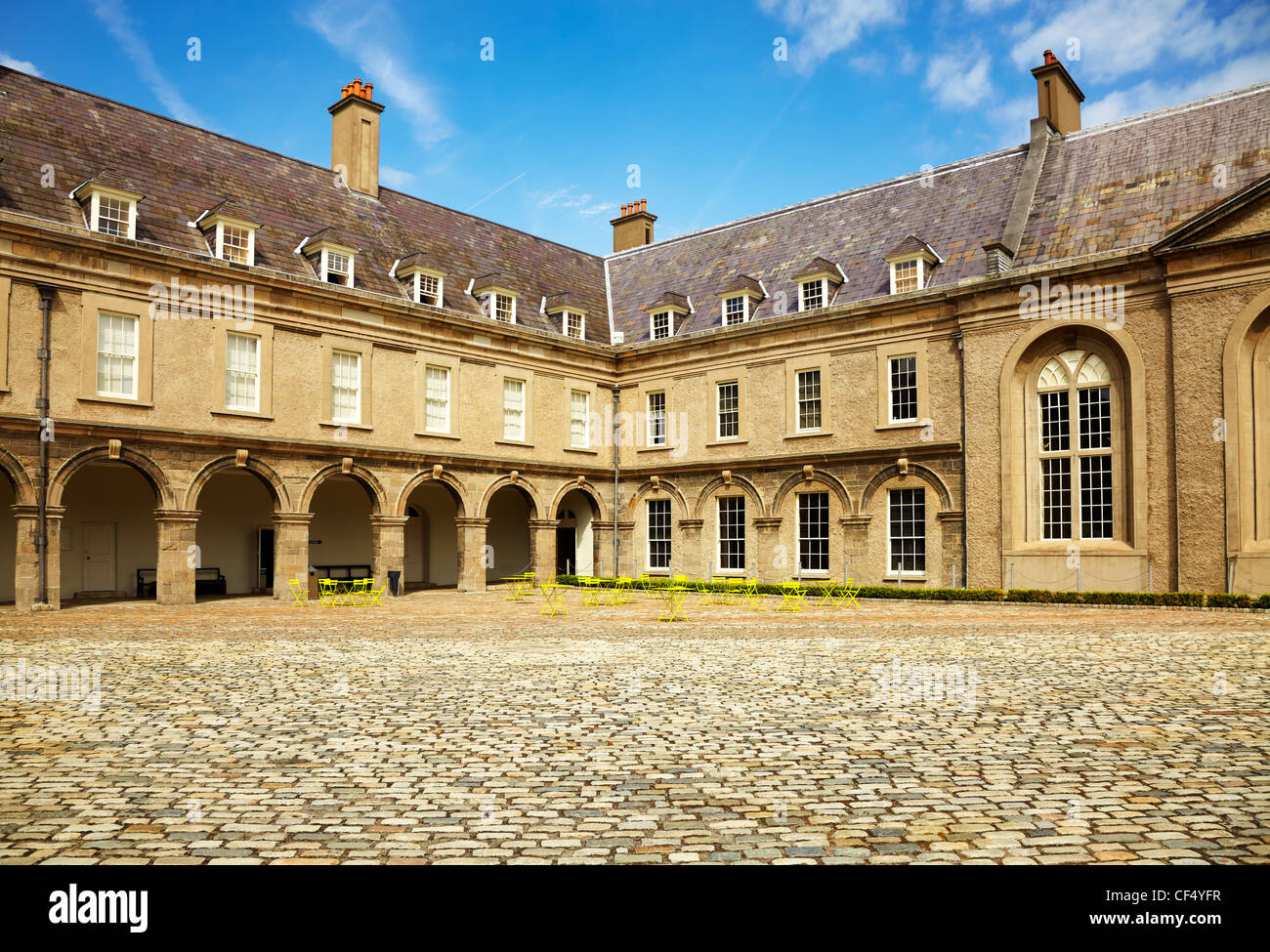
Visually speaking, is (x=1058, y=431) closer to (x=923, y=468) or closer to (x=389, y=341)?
(x=923, y=468)

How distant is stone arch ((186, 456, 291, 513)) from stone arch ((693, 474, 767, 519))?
13.5 m

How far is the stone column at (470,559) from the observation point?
3053 cm

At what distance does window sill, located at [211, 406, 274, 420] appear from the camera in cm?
2488

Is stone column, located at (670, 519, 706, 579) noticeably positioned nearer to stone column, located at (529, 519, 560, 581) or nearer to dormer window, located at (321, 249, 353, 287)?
stone column, located at (529, 519, 560, 581)

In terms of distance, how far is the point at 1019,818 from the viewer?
5.62 meters

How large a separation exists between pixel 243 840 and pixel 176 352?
71.7ft

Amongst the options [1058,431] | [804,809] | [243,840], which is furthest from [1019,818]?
[1058,431]

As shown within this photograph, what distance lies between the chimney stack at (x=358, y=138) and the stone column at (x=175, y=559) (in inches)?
530

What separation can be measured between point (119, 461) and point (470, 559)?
1080cm

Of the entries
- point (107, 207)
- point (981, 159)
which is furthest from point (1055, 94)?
point (107, 207)

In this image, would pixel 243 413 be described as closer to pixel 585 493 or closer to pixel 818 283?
pixel 585 493

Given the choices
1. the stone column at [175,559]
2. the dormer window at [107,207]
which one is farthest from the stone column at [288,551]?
the dormer window at [107,207]

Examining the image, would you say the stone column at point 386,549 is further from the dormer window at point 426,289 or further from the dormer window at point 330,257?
the dormer window at point 330,257

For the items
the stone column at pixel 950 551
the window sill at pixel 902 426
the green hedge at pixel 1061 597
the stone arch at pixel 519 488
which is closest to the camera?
the green hedge at pixel 1061 597
